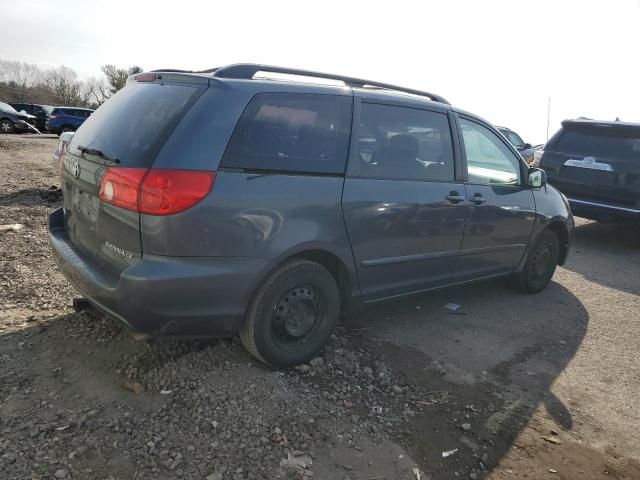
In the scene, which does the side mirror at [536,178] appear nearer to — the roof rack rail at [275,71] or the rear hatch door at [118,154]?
the roof rack rail at [275,71]

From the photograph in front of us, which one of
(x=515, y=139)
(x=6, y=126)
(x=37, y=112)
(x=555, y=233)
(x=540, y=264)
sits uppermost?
(x=37, y=112)

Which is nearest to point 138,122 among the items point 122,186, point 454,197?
point 122,186

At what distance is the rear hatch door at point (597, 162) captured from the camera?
7.07 metres

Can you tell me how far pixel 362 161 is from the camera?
11.0 ft

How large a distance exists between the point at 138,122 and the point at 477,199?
105 inches

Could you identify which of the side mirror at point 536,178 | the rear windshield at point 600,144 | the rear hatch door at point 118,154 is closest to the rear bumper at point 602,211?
the rear windshield at point 600,144

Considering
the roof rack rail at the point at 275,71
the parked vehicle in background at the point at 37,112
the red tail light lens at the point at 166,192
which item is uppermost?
the parked vehicle in background at the point at 37,112

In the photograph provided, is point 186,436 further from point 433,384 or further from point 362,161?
point 362,161

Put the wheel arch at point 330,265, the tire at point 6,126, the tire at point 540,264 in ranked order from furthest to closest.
→ the tire at point 6,126
the tire at point 540,264
the wheel arch at point 330,265

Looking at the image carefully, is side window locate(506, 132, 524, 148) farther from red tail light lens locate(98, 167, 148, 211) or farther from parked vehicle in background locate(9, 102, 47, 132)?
parked vehicle in background locate(9, 102, 47, 132)

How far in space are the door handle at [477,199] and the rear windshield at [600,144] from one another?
13.8 ft

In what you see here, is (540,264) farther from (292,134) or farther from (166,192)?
(166,192)

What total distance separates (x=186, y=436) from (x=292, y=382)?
75 centimetres

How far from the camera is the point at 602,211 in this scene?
284 inches
